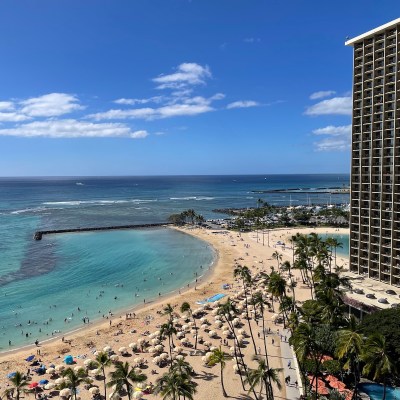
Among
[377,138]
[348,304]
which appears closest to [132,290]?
A: [348,304]

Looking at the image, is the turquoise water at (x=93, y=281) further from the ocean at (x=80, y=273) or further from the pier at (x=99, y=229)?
the pier at (x=99, y=229)

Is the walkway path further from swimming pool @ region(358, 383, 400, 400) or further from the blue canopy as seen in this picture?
the blue canopy

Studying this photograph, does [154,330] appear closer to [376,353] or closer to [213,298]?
[213,298]

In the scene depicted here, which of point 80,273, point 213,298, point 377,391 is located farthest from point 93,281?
point 377,391


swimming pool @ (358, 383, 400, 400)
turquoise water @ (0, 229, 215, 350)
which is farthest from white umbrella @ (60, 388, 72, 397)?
swimming pool @ (358, 383, 400, 400)

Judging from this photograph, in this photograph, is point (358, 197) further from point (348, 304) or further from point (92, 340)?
point (92, 340)

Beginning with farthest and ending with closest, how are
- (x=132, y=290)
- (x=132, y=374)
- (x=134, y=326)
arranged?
(x=132, y=290) → (x=134, y=326) → (x=132, y=374)
